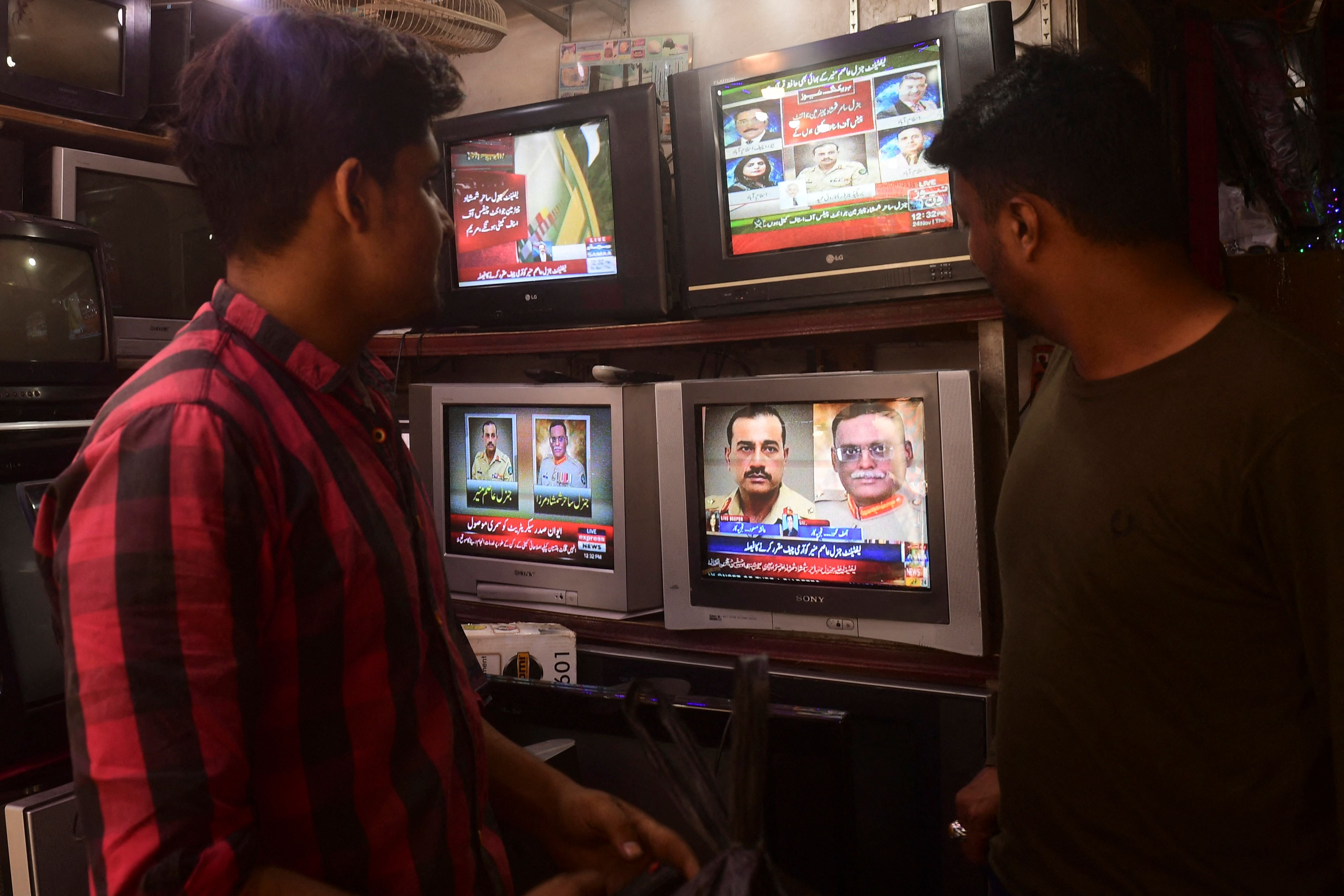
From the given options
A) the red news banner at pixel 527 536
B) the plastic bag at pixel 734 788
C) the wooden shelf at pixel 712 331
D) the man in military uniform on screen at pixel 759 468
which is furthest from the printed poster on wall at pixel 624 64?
the plastic bag at pixel 734 788

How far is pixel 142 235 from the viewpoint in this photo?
2.17m

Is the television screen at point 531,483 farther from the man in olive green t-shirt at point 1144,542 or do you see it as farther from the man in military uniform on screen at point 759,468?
the man in olive green t-shirt at point 1144,542

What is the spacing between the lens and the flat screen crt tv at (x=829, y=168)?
1669mm

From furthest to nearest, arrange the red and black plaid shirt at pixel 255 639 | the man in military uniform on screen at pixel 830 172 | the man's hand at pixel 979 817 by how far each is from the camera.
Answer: the man in military uniform on screen at pixel 830 172
the man's hand at pixel 979 817
the red and black plaid shirt at pixel 255 639

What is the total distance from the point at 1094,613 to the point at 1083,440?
22 cm

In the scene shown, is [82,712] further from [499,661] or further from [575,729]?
[499,661]

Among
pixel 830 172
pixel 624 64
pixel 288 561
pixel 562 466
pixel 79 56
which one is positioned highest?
pixel 624 64

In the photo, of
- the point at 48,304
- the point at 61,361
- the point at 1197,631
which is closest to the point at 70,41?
the point at 48,304

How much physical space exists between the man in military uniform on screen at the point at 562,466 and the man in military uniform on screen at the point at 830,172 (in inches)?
30.1

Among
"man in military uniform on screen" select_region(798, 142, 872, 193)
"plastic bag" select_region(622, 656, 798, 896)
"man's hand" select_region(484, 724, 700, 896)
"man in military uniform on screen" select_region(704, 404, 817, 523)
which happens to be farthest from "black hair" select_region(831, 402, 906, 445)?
"plastic bag" select_region(622, 656, 798, 896)

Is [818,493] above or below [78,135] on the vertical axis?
below

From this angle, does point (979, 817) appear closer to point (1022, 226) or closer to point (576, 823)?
point (576, 823)

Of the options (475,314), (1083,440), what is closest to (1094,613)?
(1083,440)

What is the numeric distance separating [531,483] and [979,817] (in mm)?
1212
